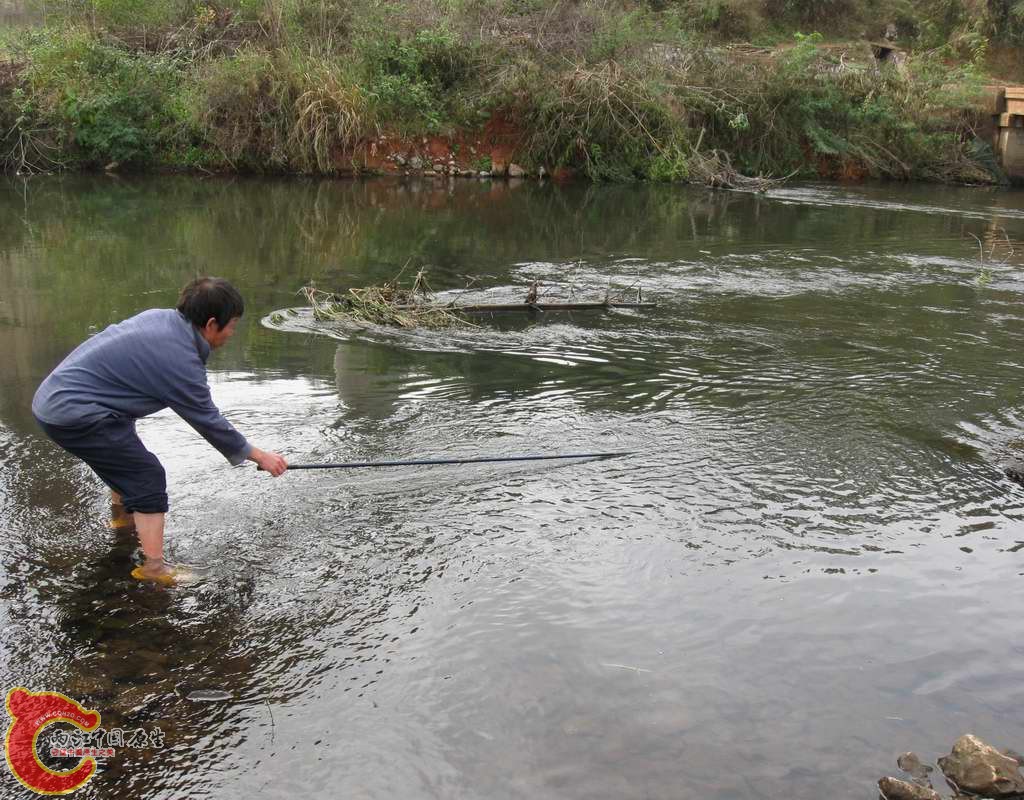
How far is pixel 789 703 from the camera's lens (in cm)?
359

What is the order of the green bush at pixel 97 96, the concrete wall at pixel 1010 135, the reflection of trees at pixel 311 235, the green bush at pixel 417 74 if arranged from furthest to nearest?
the concrete wall at pixel 1010 135, the green bush at pixel 417 74, the green bush at pixel 97 96, the reflection of trees at pixel 311 235

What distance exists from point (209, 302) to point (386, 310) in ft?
17.2

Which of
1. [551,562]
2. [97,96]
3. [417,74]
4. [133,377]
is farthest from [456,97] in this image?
[133,377]

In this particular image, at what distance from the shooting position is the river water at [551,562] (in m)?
3.33

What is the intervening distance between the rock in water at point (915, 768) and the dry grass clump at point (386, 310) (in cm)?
635

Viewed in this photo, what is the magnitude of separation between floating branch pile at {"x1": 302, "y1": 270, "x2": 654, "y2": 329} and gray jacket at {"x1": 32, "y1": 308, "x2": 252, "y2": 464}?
502 cm

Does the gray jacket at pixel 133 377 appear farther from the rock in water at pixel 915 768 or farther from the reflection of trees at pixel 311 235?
the rock in water at pixel 915 768

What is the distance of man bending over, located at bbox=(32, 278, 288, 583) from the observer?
3.82 metres

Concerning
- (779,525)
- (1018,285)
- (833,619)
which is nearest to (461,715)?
(833,619)

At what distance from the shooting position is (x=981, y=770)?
309cm

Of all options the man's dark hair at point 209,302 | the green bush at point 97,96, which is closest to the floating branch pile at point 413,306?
the man's dark hair at point 209,302

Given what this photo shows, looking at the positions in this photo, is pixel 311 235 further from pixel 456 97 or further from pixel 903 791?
pixel 903 791

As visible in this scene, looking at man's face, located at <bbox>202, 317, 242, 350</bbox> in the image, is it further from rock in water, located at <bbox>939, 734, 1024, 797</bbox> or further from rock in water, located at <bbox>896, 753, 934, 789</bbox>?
rock in water, located at <bbox>939, 734, 1024, 797</bbox>

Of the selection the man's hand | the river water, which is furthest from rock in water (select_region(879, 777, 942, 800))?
the man's hand
